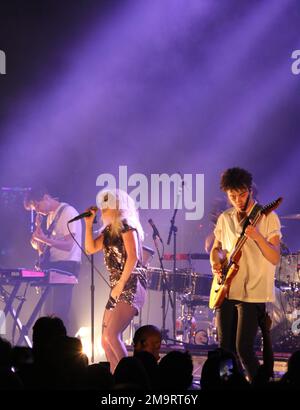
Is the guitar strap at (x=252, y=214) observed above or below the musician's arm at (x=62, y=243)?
above

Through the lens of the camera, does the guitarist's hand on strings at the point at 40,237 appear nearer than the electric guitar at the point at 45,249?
Yes

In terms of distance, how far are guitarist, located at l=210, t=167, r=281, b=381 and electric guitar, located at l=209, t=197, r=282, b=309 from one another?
4cm

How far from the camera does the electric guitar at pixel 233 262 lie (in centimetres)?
589

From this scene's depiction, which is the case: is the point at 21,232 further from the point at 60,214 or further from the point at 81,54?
the point at 81,54

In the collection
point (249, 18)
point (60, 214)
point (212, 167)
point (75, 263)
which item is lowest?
point (75, 263)

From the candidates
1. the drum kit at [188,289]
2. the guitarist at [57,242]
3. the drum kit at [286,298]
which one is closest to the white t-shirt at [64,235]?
the guitarist at [57,242]

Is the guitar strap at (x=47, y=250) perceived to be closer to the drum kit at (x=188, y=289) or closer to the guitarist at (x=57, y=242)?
the guitarist at (x=57, y=242)

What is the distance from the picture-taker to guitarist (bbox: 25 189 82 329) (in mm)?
10391

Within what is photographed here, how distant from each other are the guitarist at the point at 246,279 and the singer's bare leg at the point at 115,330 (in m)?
1.14

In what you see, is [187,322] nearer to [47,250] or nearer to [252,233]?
[47,250]

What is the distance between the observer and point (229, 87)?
1212 cm

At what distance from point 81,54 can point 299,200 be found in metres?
4.30

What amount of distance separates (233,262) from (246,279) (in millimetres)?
172
